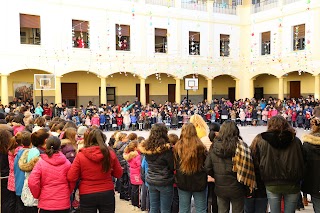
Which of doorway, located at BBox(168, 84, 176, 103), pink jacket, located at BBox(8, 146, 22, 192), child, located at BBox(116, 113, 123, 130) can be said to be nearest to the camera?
pink jacket, located at BBox(8, 146, 22, 192)

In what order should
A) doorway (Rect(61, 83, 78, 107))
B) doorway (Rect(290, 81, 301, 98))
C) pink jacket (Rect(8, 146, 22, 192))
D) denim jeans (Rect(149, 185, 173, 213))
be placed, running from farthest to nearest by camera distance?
doorway (Rect(290, 81, 301, 98)), doorway (Rect(61, 83, 78, 107)), pink jacket (Rect(8, 146, 22, 192)), denim jeans (Rect(149, 185, 173, 213))

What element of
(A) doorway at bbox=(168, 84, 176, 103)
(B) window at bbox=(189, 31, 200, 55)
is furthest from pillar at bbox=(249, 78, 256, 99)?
(A) doorway at bbox=(168, 84, 176, 103)

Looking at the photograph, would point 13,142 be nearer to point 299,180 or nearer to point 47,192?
point 47,192

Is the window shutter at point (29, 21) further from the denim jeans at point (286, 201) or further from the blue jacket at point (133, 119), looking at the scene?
the denim jeans at point (286, 201)

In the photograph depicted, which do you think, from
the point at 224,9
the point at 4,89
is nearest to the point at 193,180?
the point at 4,89

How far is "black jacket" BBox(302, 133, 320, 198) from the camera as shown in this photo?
12.9 ft

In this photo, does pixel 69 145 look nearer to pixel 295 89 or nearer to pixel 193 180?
pixel 193 180

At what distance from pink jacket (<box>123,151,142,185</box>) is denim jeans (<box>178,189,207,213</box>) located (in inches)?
65.7

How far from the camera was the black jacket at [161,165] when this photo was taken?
434cm

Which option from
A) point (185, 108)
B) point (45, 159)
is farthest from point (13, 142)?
point (185, 108)

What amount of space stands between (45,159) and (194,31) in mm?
24282

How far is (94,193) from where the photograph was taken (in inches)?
149

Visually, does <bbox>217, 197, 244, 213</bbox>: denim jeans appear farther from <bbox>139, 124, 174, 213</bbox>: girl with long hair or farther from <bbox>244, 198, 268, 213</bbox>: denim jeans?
<bbox>139, 124, 174, 213</bbox>: girl with long hair

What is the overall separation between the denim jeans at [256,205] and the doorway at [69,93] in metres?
21.6
